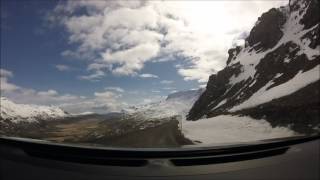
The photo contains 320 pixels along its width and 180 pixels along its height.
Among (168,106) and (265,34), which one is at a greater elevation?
(265,34)

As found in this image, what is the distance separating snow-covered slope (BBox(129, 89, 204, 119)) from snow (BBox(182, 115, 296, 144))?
Result: 0.16 metres

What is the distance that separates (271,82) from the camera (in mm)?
3562

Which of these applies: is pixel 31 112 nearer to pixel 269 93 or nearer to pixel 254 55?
pixel 269 93

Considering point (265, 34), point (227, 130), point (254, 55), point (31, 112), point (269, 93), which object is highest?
point (265, 34)

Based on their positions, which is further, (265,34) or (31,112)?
(265,34)

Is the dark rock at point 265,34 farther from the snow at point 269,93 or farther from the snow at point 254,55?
the snow at point 269,93

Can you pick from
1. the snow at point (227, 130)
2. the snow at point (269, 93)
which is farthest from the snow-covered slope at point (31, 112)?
the snow at point (269, 93)

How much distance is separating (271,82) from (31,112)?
2.21 m

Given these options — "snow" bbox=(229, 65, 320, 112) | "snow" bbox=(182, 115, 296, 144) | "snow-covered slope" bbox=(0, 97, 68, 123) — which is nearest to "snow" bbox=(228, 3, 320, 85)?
"snow" bbox=(229, 65, 320, 112)

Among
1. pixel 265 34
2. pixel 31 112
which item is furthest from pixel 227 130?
pixel 31 112

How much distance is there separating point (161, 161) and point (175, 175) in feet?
0.70

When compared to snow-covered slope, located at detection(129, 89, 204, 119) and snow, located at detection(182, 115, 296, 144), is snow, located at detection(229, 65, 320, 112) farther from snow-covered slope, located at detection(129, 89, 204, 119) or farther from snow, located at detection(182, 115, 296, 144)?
snow-covered slope, located at detection(129, 89, 204, 119)

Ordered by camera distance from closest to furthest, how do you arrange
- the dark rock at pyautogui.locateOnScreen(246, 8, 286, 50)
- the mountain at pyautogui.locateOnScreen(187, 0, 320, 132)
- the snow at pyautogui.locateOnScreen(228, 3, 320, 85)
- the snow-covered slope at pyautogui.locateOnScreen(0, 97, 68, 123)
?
the snow-covered slope at pyautogui.locateOnScreen(0, 97, 68, 123) → the mountain at pyautogui.locateOnScreen(187, 0, 320, 132) → the dark rock at pyautogui.locateOnScreen(246, 8, 286, 50) → the snow at pyautogui.locateOnScreen(228, 3, 320, 85)

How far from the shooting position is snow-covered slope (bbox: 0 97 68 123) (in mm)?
3291
